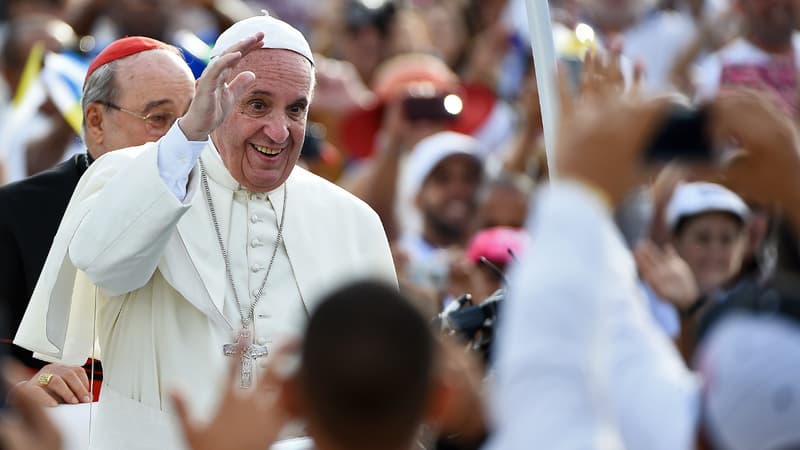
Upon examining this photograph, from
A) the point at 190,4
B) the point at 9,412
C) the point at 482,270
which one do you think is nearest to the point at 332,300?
the point at 9,412

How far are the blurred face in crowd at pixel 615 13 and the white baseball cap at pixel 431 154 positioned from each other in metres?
2.14

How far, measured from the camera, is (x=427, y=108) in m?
10.2

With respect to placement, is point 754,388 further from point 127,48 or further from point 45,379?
point 127,48

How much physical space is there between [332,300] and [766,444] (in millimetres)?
809

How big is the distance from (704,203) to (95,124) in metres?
3.40

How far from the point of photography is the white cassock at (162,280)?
4.88m

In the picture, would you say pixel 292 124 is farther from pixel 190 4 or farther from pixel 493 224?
pixel 190 4

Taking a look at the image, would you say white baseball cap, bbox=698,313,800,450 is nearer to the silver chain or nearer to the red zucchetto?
the silver chain

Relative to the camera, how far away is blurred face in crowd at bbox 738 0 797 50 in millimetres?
10188

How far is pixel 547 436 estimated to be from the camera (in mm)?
2713

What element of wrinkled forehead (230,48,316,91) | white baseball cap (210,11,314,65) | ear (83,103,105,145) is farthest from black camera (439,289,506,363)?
ear (83,103,105,145)

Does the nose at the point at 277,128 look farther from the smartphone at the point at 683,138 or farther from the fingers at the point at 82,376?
the smartphone at the point at 683,138

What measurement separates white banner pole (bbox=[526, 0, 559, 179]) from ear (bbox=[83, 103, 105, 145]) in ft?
5.89

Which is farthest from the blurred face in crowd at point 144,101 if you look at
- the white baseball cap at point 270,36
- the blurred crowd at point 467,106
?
the blurred crowd at point 467,106
